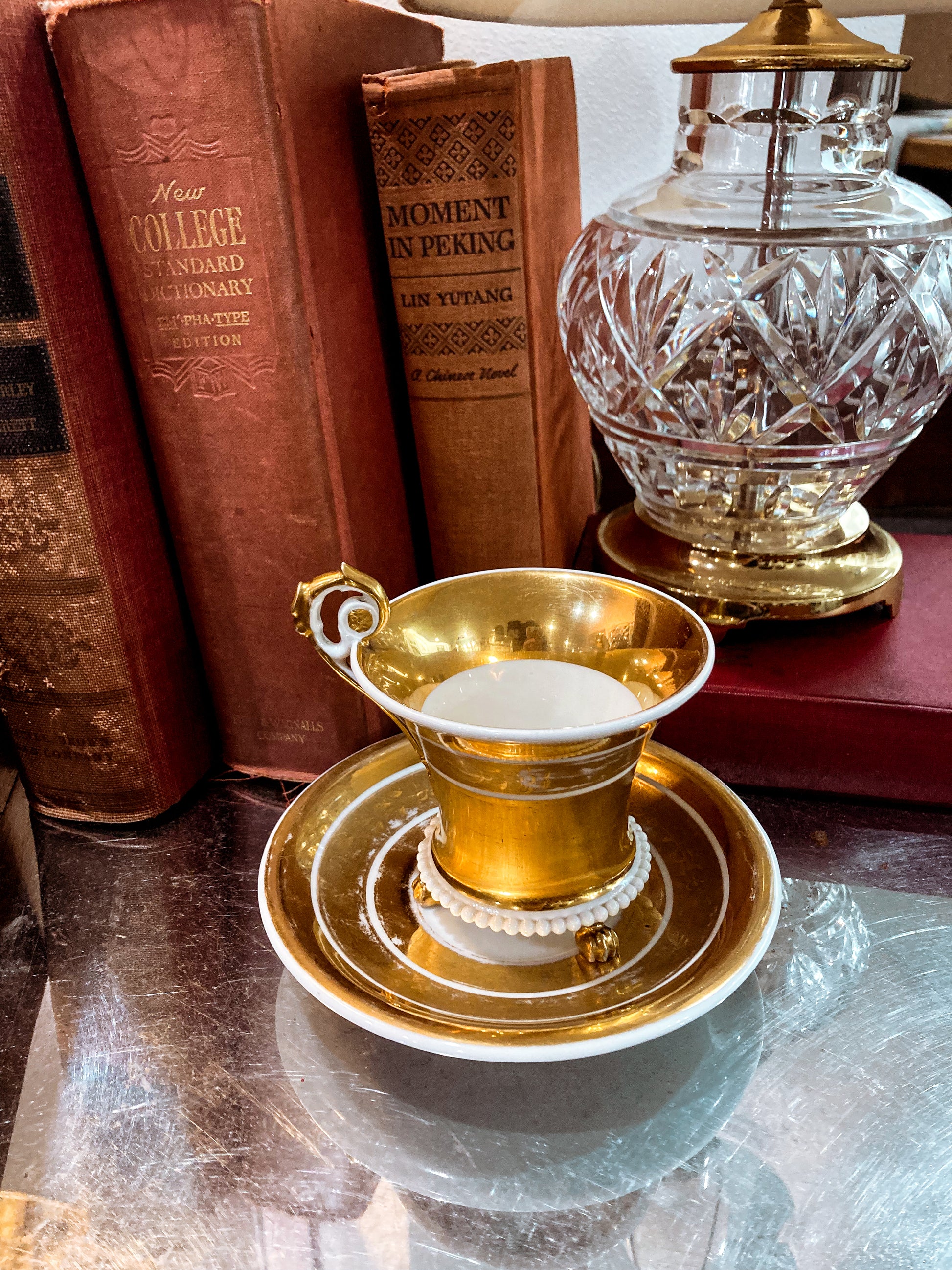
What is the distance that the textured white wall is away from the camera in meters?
0.73

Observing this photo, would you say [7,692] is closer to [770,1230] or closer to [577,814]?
[577,814]

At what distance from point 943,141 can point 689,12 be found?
230mm

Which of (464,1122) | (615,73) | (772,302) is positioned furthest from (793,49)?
(464,1122)

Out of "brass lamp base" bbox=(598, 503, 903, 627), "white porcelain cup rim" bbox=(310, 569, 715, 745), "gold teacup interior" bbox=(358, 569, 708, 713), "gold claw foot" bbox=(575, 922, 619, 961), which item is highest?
"white porcelain cup rim" bbox=(310, 569, 715, 745)

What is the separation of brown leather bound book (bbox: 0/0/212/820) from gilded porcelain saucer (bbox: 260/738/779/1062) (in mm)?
123

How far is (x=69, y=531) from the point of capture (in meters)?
0.48

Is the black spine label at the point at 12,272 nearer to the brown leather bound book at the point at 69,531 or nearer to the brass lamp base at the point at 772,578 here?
the brown leather bound book at the point at 69,531

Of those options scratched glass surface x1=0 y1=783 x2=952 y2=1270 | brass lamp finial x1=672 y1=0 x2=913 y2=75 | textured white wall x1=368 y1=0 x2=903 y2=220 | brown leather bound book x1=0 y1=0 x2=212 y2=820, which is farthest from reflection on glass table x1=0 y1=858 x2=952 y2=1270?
textured white wall x1=368 y1=0 x2=903 y2=220

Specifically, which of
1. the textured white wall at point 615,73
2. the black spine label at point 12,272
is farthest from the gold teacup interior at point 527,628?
the textured white wall at point 615,73

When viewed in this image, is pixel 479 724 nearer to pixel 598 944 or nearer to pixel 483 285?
pixel 598 944

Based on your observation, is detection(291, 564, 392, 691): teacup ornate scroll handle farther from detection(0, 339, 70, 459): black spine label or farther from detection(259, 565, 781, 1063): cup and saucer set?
detection(0, 339, 70, 459): black spine label

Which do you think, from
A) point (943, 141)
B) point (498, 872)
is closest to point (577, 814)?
point (498, 872)

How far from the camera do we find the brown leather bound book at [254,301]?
0.42 meters

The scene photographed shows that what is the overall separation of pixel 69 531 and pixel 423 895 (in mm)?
254
